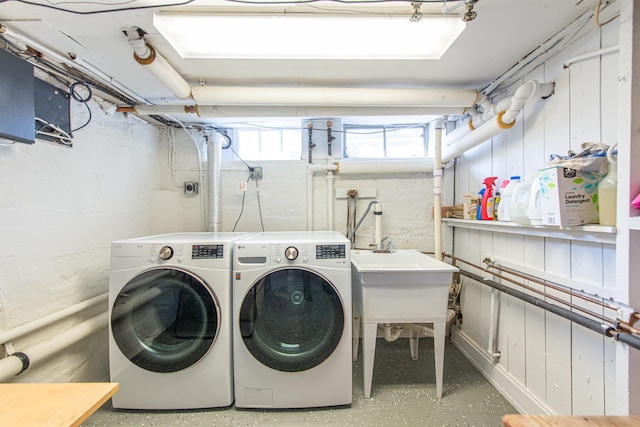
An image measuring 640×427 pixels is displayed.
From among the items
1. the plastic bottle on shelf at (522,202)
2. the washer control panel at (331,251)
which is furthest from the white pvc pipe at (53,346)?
the plastic bottle on shelf at (522,202)

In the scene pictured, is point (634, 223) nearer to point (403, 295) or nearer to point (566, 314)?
point (566, 314)

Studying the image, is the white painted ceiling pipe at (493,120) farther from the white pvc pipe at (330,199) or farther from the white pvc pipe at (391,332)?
the white pvc pipe at (391,332)

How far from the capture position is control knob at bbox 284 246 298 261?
1422 millimetres

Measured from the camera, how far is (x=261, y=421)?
140cm

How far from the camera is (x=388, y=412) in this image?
4.78 ft

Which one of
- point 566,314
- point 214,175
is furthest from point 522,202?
point 214,175

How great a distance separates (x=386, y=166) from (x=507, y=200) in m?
1.01

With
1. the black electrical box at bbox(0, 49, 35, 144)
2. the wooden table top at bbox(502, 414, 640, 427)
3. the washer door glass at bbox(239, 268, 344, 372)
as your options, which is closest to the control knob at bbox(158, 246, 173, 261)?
the washer door glass at bbox(239, 268, 344, 372)

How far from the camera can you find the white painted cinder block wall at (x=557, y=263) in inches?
41.6

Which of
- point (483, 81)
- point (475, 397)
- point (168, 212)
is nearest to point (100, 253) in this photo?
point (168, 212)

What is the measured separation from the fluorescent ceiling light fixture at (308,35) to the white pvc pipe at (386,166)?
0.98 m

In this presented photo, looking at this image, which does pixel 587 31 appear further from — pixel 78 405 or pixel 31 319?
pixel 31 319

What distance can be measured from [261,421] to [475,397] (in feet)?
4.25

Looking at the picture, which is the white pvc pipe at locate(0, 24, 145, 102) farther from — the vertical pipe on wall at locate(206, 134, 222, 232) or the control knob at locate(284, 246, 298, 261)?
the control knob at locate(284, 246, 298, 261)
